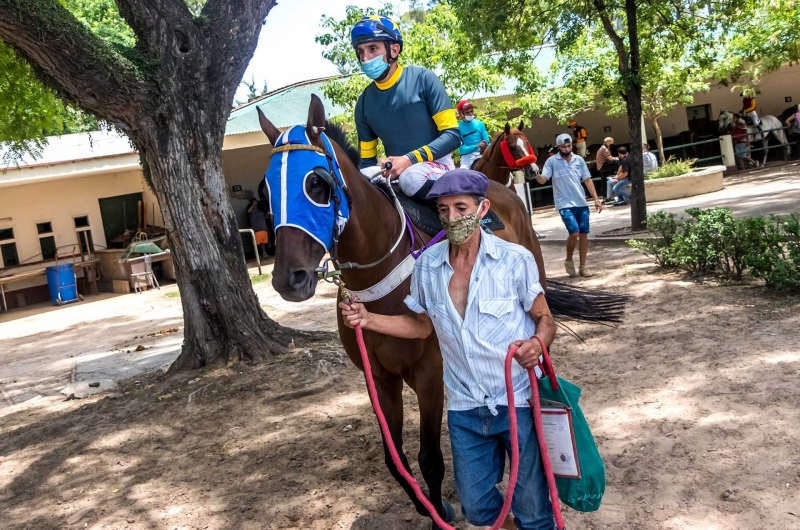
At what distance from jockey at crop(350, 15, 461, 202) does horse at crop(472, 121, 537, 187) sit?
4.66 metres

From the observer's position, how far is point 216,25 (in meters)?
7.68

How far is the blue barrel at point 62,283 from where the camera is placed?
17594 mm

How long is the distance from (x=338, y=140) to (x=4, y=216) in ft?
57.0

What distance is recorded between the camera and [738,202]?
13.8 meters

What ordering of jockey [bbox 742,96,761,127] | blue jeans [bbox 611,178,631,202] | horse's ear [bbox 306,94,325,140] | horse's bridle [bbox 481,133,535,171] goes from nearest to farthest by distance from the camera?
horse's ear [bbox 306,94,325,140] < horse's bridle [bbox 481,133,535,171] < blue jeans [bbox 611,178,631,202] < jockey [bbox 742,96,761,127]

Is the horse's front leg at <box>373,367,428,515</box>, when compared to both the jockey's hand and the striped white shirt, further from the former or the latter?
the jockey's hand

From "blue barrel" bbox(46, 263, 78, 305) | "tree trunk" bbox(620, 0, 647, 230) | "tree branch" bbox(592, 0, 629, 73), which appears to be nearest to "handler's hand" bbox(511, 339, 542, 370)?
"tree trunk" bbox(620, 0, 647, 230)

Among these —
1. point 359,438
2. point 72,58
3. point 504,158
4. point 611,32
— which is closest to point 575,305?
point 359,438

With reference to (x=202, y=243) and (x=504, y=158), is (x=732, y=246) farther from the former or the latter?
(x=202, y=243)

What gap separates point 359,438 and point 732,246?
4839 millimetres

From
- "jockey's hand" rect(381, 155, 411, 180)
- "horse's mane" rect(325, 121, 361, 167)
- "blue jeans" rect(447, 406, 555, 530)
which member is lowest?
"blue jeans" rect(447, 406, 555, 530)

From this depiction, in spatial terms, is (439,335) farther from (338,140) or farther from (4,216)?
(4,216)

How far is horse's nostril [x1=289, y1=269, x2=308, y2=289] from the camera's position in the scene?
2865 mm

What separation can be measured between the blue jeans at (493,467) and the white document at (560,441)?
2.3 inches
